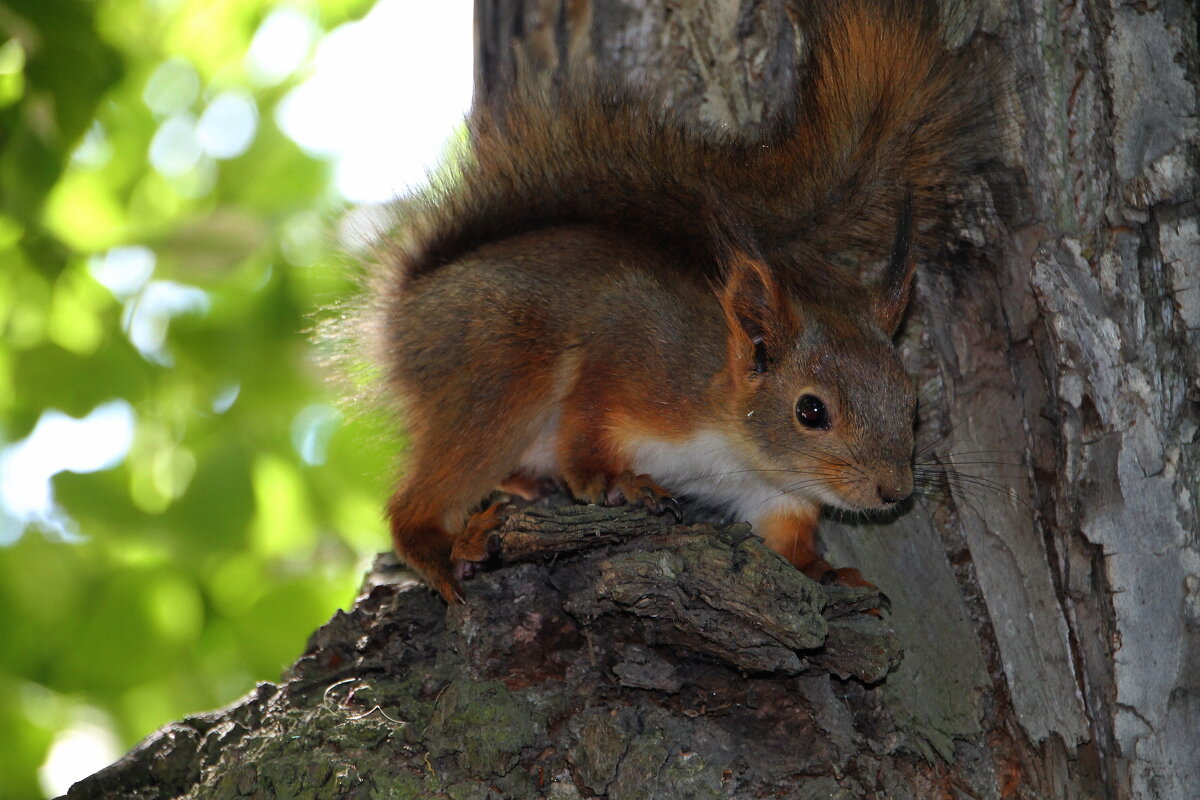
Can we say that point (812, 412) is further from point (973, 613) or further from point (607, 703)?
point (607, 703)

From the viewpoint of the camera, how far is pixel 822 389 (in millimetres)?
2066

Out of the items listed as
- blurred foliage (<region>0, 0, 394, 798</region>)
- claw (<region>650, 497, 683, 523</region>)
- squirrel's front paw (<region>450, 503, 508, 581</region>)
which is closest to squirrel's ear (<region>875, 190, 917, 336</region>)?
claw (<region>650, 497, 683, 523</region>)

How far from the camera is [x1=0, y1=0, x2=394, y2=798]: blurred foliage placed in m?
2.37

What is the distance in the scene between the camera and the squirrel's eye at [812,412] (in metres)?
2.07

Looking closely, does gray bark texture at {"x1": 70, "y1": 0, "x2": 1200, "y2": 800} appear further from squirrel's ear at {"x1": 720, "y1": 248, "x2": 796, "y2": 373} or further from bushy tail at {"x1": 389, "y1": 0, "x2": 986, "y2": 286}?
squirrel's ear at {"x1": 720, "y1": 248, "x2": 796, "y2": 373}

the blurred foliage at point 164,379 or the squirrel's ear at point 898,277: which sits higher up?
the squirrel's ear at point 898,277

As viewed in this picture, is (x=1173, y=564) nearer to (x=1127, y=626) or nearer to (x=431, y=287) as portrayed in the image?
(x=1127, y=626)

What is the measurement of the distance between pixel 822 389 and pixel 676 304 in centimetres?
34

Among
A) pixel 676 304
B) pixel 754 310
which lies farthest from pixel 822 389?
pixel 676 304

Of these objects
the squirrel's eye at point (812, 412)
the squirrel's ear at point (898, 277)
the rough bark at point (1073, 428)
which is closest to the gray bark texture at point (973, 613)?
the rough bark at point (1073, 428)

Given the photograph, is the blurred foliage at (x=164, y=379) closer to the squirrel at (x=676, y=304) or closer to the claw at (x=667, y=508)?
the squirrel at (x=676, y=304)

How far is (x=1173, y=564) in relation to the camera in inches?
60.6

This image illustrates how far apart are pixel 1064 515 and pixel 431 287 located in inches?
50.1

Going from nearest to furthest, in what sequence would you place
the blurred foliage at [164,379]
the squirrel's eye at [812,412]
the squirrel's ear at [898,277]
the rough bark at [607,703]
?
the rough bark at [607,703] < the squirrel's ear at [898,277] < the squirrel's eye at [812,412] < the blurred foliage at [164,379]
